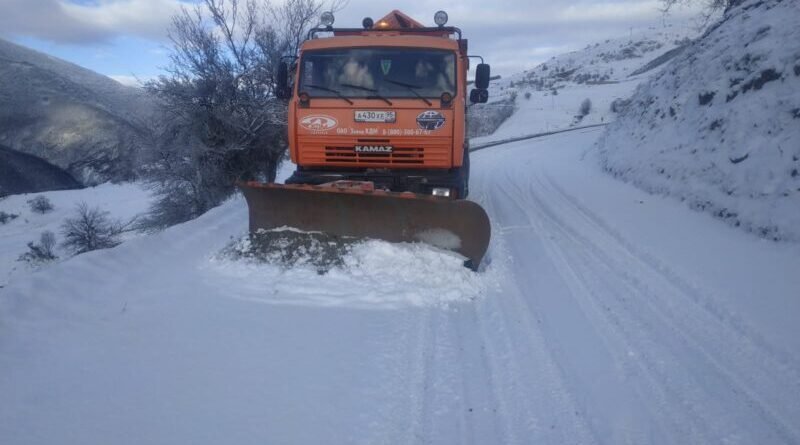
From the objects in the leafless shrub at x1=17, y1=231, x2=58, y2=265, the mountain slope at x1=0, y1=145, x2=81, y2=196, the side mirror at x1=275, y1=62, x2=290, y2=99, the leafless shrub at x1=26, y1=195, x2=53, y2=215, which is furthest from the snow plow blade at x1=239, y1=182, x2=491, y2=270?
the mountain slope at x1=0, y1=145, x2=81, y2=196

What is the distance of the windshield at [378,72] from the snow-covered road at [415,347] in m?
2.42

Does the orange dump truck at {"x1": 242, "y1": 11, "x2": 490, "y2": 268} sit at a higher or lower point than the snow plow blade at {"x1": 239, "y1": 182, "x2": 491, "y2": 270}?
higher

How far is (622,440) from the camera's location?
2768mm

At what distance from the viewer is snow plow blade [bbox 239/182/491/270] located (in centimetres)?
536

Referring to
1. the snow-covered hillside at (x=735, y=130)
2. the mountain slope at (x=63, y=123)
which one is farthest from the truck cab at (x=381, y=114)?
the mountain slope at (x=63, y=123)

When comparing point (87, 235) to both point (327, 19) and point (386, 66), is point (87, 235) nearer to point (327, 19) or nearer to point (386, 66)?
point (327, 19)

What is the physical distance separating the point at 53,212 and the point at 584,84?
41.5 m

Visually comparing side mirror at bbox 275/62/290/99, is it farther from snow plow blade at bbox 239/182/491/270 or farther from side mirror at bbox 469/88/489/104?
side mirror at bbox 469/88/489/104

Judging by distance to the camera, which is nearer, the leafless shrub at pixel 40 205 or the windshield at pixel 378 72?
the windshield at pixel 378 72

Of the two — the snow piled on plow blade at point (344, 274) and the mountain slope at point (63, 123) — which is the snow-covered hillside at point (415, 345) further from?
the mountain slope at point (63, 123)

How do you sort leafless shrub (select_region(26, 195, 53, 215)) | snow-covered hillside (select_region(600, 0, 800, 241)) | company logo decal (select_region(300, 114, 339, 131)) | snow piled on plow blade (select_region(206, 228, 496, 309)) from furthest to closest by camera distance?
leafless shrub (select_region(26, 195, 53, 215)) → company logo decal (select_region(300, 114, 339, 131)) → snow-covered hillside (select_region(600, 0, 800, 241)) → snow piled on plow blade (select_region(206, 228, 496, 309))

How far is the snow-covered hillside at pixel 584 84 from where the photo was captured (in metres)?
31.7

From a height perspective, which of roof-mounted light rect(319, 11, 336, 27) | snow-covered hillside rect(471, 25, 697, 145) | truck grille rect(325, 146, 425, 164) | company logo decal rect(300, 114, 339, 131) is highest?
snow-covered hillside rect(471, 25, 697, 145)

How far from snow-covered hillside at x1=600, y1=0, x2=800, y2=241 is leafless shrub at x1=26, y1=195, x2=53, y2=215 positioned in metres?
17.3
